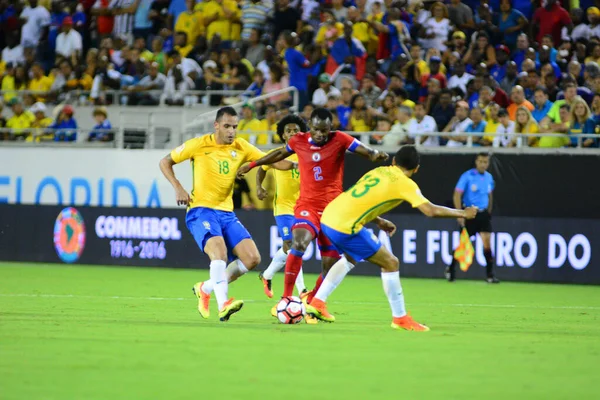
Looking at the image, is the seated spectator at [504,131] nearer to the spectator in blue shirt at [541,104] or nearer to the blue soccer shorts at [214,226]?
the spectator in blue shirt at [541,104]

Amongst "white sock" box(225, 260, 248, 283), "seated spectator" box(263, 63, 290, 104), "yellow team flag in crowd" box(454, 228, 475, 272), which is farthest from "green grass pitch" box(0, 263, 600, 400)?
"seated spectator" box(263, 63, 290, 104)

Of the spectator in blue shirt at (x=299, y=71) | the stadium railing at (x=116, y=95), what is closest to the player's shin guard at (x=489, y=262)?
the spectator in blue shirt at (x=299, y=71)

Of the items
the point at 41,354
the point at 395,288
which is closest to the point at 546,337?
the point at 395,288

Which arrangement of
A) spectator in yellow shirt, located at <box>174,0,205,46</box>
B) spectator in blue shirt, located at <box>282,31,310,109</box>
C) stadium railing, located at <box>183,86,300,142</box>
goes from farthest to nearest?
spectator in yellow shirt, located at <box>174,0,205,46</box>
spectator in blue shirt, located at <box>282,31,310,109</box>
stadium railing, located at <box>183,86,300,142</box>

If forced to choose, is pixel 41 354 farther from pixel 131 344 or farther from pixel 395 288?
pixel 395 288

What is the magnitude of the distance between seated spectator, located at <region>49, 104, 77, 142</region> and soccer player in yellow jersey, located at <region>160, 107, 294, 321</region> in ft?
44.1

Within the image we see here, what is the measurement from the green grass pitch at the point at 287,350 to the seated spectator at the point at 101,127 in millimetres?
8933

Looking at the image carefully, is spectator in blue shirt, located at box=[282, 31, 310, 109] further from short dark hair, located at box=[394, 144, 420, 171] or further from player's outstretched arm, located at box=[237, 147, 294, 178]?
short dark hair, located at box=[394, 144, 420, 171]

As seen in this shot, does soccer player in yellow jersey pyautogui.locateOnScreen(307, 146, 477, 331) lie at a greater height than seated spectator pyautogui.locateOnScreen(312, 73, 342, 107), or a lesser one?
lesser

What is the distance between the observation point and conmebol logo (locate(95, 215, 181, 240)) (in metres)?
22.7

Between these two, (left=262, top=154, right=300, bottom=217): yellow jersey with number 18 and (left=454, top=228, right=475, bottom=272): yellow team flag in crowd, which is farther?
(left=454, top=228, right=475, bottom=272): yellow team flag in crowd

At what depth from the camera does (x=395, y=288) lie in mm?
11000

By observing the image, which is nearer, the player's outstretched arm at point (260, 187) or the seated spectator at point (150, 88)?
the player's outstretched arm at point (260, 187)

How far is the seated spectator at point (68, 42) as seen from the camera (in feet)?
91.8
